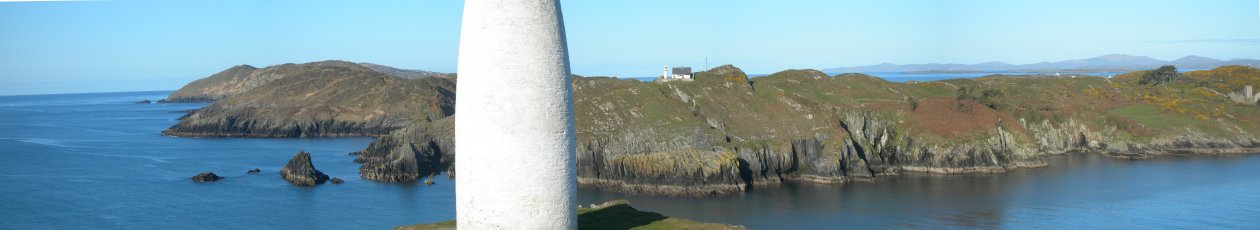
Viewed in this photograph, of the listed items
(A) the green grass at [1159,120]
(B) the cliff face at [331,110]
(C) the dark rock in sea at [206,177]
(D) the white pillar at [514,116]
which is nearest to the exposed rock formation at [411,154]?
(C) the dark rock in sea at [206,177]

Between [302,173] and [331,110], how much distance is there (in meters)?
73.2

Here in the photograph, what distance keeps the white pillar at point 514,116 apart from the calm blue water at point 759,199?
104ft

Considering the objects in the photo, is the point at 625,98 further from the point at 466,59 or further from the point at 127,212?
the point at 466,59

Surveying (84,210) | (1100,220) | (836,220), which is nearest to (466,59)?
(836,220)

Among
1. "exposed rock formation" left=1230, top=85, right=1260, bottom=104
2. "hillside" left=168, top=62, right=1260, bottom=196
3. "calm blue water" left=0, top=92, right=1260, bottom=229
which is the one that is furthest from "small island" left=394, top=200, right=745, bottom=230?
"exposed rock formation" left=1230, top=85, right=1260, bottom=104

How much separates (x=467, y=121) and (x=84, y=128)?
151m

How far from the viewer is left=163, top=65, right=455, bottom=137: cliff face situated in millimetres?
129875

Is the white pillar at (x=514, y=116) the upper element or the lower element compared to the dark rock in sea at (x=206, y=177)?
upper

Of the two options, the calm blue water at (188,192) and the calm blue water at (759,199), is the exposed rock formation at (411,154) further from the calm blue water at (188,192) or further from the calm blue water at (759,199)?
the calm blue water at (759,199)

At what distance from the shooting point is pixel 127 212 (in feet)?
187

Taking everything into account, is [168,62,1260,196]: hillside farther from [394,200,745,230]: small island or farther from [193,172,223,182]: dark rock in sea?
[394,200,745,230]: small island

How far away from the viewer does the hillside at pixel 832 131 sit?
69188 mm

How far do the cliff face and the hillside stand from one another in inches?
1714

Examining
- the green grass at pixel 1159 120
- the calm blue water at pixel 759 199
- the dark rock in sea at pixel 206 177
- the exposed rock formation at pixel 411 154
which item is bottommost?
the calm blue water at pixel 759 199
